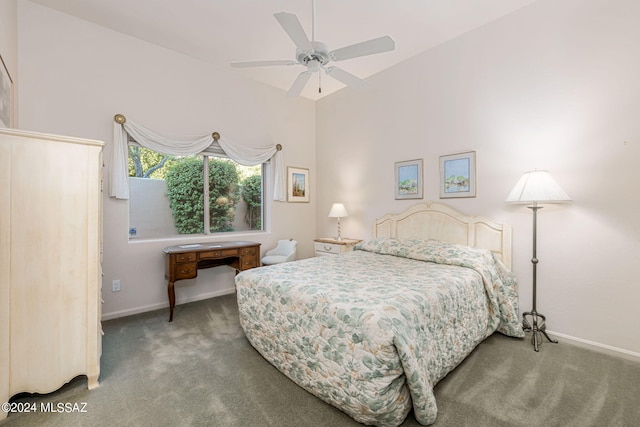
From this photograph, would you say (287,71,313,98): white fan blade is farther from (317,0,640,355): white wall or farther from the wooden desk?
the wooden desk

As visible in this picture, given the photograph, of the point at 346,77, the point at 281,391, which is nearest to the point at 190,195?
the point at 346,77

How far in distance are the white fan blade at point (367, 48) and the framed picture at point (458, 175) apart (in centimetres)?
168

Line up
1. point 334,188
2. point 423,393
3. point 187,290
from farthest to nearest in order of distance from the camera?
point 334,188
point 187,290
point 423,393

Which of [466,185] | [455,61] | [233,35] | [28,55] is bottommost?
[466,185]

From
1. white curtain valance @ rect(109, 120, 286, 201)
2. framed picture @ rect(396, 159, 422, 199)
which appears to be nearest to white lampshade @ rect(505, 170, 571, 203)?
framed picture @ rect(396, 159, 422, 199)

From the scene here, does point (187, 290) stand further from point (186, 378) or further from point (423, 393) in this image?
point (423, 393)

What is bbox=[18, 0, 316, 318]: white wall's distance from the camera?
2.66 meters

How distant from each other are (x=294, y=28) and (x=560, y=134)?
2477 mm

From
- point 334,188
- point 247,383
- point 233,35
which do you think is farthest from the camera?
point 334,188

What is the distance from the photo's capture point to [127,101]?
10.2 ft

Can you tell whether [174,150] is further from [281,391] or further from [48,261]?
[281,391]

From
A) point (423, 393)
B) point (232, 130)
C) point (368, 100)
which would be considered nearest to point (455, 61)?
point (368, 100)

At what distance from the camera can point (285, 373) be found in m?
1.97

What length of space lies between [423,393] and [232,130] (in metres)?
3.71
